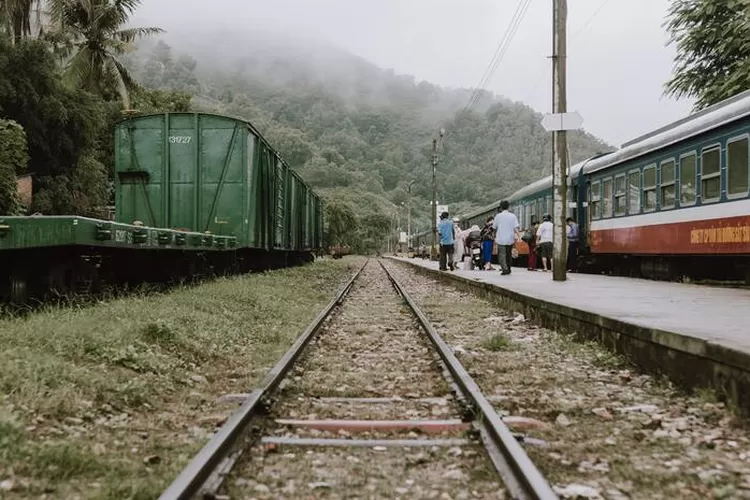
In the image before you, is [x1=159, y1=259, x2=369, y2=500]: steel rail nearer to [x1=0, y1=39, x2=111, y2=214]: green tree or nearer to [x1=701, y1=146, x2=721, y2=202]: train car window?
[x1=701, y1=146, x2=721, y2=202]: train car window

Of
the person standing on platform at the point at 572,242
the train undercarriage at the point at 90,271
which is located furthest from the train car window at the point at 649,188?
the train undercarriage at the point at 90,271

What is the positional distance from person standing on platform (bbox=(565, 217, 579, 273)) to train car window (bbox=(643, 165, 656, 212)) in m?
3.26

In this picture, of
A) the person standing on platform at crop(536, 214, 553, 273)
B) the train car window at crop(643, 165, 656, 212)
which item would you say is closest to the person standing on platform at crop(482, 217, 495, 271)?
the person standing on platform at crop(536, 214, 553, 273)

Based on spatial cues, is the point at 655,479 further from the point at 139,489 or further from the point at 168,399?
the point at 168,399

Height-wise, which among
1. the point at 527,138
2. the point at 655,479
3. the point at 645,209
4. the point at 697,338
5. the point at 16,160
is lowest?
the point at 655,479

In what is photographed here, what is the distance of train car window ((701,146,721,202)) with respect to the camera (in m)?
12.2

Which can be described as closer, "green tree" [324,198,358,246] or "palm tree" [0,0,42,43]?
"palm tree" [0,0,42,43]

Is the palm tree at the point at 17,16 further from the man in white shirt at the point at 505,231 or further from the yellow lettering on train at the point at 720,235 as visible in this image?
the yellow lettering on train at the point at 720,235

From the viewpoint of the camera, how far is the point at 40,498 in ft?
9.70

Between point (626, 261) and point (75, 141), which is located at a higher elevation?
point (75, 141)

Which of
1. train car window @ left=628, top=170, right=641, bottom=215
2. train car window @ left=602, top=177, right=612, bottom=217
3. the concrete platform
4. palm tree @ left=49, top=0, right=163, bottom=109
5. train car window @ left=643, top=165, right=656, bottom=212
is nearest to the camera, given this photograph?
the concrete platform

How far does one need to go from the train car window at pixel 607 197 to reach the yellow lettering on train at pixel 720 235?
16.0 feet

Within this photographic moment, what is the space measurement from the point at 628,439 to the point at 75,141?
2710 cm

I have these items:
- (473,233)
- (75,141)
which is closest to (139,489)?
(473,233)
